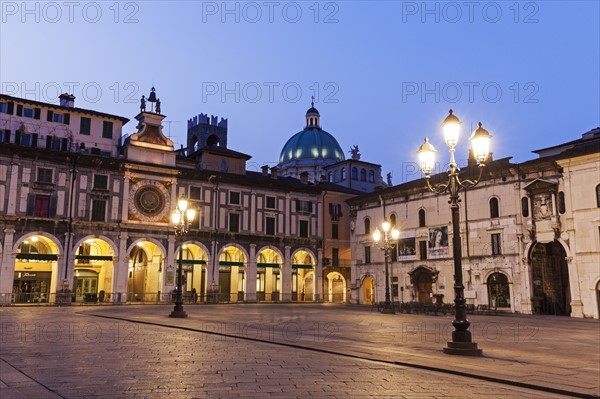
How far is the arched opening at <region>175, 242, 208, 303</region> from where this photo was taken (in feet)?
161

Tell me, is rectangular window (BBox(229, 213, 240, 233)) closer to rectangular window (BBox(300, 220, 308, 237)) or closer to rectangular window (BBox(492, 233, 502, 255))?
rectangular window (BBox(300, 220, 308, 237))

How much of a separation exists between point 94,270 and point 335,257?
2441cm

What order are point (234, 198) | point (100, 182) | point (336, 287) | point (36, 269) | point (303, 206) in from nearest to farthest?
point (36, 269) → point (100, 182) → point (234, 198) → point (303, 206) → point (336, 287)

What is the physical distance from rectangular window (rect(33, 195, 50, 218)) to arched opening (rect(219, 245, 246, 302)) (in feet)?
52.6

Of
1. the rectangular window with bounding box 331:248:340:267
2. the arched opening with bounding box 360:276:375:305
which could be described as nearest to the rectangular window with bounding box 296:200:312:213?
the rectangular window with bounding box 331:248:340:267

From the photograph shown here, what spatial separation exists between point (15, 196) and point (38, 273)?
722 cm

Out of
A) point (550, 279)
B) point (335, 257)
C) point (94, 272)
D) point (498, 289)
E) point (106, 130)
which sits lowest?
point (498, 289)

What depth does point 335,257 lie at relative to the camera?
190 feet

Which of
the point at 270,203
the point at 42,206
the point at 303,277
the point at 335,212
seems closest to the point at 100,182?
the point at 42,206

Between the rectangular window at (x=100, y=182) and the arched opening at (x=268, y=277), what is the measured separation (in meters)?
16.5

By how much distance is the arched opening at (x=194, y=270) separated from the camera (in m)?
49.0

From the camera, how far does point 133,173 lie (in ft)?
154

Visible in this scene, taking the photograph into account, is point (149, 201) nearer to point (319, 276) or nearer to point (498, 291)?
point (319, 276)

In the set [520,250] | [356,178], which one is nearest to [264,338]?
[520,250]
